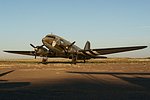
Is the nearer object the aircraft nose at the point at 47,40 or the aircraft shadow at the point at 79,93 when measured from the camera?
the aircraft shadow at the point at 79,93

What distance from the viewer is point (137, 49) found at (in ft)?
180

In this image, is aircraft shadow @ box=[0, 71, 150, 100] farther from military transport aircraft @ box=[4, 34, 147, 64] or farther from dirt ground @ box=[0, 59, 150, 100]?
military transport aircraft @ box=[4, 34, 147, 64]

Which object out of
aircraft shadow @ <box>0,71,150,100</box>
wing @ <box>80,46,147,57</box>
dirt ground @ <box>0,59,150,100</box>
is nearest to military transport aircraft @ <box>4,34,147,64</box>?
wing @ <box>80,46,147,57</box>

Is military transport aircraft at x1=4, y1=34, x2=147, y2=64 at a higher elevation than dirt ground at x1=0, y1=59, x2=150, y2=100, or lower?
higher

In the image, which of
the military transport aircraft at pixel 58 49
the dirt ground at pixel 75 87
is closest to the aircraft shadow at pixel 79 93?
the dirt ground at pixel 75 87

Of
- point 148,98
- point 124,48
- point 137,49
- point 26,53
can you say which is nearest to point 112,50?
point 124,48

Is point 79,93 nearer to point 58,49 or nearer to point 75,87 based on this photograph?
point 75,87

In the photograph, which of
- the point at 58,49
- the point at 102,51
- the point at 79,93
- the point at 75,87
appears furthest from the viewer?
the point at 102,51

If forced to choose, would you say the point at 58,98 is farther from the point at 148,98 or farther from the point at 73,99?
the point at 148,98

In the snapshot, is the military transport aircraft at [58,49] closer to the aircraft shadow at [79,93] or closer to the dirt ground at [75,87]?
the dirt ground at [75,87]

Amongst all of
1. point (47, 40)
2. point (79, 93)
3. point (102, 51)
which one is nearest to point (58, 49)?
point (47, 40)

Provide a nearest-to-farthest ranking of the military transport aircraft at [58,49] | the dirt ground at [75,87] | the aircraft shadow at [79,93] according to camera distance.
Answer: the aircraft shadow at [79,93] < the dirt ground at [75,87] < the military transport aircraft at [58,49]

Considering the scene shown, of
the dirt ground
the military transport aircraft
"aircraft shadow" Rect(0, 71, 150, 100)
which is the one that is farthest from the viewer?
the military transport aircraft

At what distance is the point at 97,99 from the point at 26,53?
6159cm
